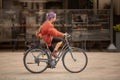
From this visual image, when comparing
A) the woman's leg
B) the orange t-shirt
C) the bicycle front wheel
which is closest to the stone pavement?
the bicycle front wheel

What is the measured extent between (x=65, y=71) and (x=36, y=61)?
94 cm

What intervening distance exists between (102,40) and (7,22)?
3.80 m

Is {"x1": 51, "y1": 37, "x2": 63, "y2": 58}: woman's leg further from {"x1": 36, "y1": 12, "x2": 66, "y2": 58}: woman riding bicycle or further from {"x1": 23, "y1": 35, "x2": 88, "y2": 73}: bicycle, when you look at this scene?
{"x1": 23, "y1": 35, "x2": 88, "y2": 73}: bicycle

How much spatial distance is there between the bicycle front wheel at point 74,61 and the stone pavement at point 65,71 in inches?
6.0

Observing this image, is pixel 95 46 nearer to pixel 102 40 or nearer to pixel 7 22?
Result: pixel 102 40

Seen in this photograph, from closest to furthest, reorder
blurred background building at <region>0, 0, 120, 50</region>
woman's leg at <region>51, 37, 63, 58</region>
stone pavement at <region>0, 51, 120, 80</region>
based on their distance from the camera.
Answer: stone pavement at <region>0, 51, 120, 80</region>
woman's leg at <region>51, 37, 63, 58</region>
blurred background building at <region>0, 0, 120, 50</region>

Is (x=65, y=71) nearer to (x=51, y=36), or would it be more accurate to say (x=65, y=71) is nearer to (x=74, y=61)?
(x=74, y=61)

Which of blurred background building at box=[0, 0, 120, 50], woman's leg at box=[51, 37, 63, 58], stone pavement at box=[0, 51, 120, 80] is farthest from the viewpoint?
blurred background building at box=[0, 0, 120, 50]

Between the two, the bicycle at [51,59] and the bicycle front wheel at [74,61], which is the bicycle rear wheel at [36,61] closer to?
the bicycle at [51,59]

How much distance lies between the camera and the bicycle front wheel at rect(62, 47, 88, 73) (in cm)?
1252

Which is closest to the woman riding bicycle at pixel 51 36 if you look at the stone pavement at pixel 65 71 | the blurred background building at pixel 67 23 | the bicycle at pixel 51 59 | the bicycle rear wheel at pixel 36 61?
the bicycle at pixel 51 59

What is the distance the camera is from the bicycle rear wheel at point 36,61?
1254cm

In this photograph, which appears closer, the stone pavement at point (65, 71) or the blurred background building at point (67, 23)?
the stone pavement at point (65, 71)

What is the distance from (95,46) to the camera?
1953cm
